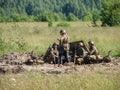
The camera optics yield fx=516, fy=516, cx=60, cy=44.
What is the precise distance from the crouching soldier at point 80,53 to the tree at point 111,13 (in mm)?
34372

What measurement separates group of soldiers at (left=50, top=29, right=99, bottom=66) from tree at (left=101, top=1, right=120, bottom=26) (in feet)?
113

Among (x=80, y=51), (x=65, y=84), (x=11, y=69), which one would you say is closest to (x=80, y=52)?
(x=80, y=51)

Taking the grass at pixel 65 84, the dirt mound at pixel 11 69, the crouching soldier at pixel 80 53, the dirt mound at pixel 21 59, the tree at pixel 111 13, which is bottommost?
the tree at pixel 111 13

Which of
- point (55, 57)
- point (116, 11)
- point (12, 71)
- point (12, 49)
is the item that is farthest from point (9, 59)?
point (116, 11)

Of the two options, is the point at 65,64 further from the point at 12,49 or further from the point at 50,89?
the point at 50,89

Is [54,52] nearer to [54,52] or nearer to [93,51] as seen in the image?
[54,52]

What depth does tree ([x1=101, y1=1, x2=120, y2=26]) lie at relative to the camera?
5412cm

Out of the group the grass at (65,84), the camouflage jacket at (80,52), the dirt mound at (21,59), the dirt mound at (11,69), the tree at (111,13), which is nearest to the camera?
the grass at (65,84)

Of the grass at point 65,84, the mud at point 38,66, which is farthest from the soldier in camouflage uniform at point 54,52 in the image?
the grass at point 65,84

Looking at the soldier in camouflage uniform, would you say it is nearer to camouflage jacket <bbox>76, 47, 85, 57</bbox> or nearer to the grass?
camouflage jacket <bbox>76, 47, 85, 57</bbox>

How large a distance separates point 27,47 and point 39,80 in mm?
15560

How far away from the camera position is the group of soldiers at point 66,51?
19297mm

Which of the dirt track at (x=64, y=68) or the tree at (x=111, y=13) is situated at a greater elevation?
the dirt track at (x=64, y=68)

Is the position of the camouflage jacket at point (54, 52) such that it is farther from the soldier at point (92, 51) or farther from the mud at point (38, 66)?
the soldier at point (92, 51)
